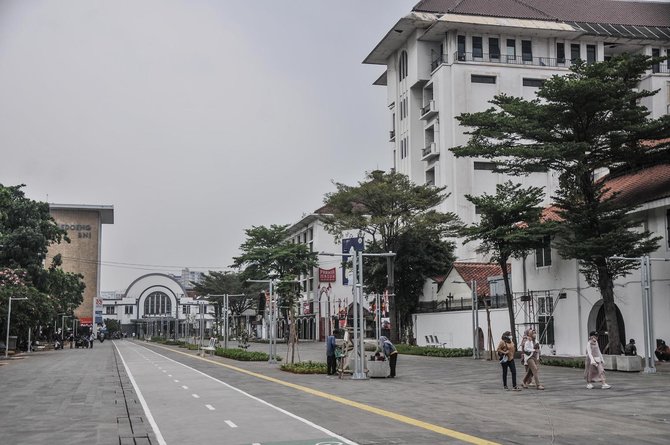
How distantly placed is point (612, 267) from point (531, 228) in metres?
4.18

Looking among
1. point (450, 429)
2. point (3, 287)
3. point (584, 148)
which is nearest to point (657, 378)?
point (584, 148)

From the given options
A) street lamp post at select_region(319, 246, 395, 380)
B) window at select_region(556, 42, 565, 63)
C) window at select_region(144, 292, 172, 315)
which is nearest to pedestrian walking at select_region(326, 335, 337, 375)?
street lamp post at select_region(319, 246, 395, 380)

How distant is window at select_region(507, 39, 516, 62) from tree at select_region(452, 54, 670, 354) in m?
37.9

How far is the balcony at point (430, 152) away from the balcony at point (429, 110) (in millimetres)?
2506

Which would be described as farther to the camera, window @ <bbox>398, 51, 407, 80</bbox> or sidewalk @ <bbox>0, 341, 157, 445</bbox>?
window @ <bbox>398, 51, 407, 80</bbox>

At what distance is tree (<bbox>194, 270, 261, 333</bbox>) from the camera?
96.4m

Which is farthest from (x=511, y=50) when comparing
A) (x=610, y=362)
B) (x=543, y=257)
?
(x=610, y=362)

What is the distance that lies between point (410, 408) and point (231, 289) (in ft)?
287

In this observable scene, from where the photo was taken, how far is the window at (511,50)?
72312 mm

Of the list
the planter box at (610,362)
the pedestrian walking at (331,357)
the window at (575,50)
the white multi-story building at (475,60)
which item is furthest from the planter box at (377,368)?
the window at (575,50)

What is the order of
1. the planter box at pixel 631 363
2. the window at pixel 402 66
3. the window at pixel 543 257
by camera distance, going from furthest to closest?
the window at pixel 402 66 → the window at pixel 543 257 → the planter box at pixel 631 363

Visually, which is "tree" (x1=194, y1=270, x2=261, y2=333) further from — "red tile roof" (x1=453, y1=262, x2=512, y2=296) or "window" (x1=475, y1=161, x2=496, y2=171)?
"red tile roof" (x1=453, y1=262, x2=512, y2=296)

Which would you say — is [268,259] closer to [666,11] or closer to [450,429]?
[666,11]

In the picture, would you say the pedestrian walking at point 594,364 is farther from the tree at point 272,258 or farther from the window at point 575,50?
the tree at point 272,258
